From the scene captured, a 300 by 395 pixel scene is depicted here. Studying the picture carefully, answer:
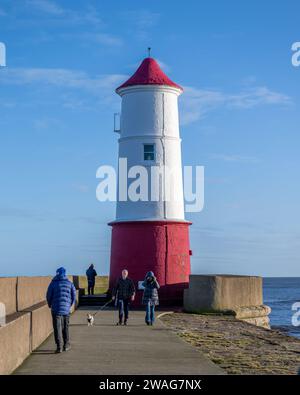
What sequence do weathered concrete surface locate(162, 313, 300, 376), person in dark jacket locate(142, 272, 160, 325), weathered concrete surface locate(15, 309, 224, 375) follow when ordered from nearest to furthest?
weathered concrete surface locate(15, 309, 224, 375) → weathered concrete surface locate(162, 313, 300, 376) → person in dark jacket locate(142, 272, 160, 325)

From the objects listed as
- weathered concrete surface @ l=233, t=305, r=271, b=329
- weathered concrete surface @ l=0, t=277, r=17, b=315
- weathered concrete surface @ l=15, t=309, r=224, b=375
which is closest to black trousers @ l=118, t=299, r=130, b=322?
weathered concrete surface @ l=15, t=309, r=224, b=375

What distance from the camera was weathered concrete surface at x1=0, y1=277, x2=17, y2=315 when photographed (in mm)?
14547

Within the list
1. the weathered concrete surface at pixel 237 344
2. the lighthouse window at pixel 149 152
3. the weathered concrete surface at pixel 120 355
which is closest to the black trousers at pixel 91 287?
the lighthouse window at pixel 149 152

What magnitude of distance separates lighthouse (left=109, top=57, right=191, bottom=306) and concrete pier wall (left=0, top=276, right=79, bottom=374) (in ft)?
25.5

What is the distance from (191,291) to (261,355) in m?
11.5

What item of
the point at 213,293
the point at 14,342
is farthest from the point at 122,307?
the point at 14,342

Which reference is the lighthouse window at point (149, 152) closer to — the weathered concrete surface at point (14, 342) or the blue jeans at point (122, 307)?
the blue jeans at point (122, 307)

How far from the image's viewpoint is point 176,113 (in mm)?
29141

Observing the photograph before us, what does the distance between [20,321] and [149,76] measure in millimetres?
17615

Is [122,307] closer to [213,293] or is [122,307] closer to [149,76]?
[213,293]

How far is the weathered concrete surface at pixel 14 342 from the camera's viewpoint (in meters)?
10.9

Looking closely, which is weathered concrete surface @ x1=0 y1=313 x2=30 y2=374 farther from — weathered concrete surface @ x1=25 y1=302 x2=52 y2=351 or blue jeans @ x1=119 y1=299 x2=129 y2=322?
blue jeans @ x1=119 y1=299 x2=129 y2=322

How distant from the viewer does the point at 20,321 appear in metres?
12.5

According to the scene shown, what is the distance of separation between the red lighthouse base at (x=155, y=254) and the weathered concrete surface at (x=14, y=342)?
14300 mm
